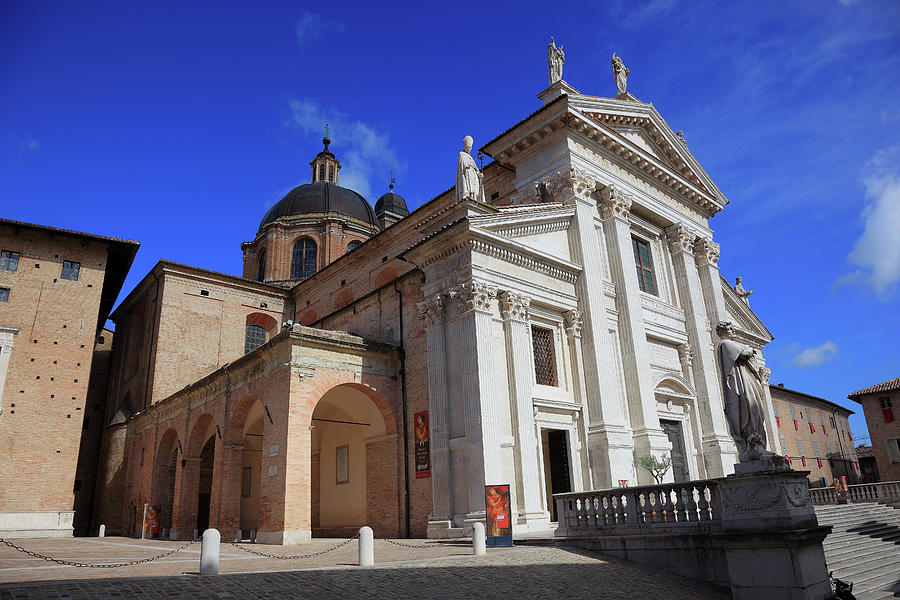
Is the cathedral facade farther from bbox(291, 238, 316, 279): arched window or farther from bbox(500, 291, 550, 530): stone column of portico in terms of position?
bbox(291, 238, 316, 279): arched window

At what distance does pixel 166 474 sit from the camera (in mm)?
22844

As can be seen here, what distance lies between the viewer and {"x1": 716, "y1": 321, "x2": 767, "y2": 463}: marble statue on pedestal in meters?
8.84

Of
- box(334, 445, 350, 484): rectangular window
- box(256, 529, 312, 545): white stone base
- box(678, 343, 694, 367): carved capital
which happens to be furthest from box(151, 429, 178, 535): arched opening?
box(678, 343, 694, 367): carved capital

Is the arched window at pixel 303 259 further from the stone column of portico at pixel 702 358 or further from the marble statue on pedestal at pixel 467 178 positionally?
the stone column of portico at pixel 702 358

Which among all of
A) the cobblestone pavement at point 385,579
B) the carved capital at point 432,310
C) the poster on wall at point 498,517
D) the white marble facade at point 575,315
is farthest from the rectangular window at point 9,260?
the poster on wall at point 498,517

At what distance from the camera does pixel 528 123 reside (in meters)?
19.0

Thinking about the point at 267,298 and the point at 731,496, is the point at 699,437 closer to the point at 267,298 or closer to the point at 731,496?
the point at 731,496

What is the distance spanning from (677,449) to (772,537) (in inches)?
450

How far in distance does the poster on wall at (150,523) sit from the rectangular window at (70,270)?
10448mm

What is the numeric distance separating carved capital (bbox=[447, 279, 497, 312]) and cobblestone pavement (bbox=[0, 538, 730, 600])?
5.81 m

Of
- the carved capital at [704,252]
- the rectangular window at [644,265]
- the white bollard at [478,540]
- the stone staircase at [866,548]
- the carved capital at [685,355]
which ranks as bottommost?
the stone staircase at [866,548]

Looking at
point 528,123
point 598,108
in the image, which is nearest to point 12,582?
point 528,123

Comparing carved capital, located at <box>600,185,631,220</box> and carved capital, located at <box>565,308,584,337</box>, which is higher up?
carved capital, located at <box>600,185,631,220</box>

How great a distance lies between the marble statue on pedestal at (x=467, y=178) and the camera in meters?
16.6
